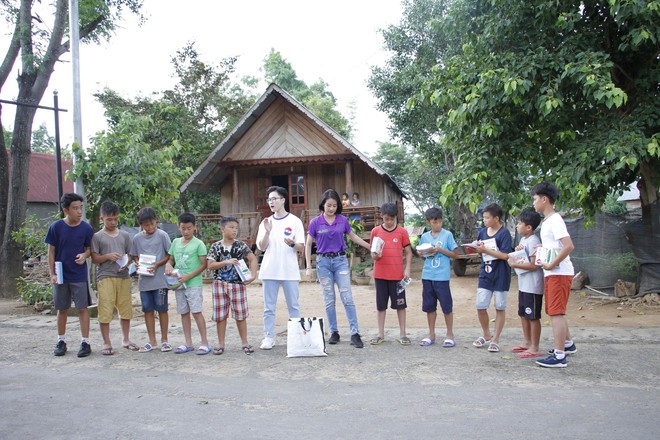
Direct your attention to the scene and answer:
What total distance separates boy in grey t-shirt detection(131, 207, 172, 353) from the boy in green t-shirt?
0.16m

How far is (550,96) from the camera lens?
6.93 metres

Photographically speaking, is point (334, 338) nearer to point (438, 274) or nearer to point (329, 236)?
point (329, 236)

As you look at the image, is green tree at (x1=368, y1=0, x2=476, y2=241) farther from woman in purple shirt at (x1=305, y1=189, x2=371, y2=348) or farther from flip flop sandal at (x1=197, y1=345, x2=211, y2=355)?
flip flop sandal at (x1=197, y1=345, x2=211, y2=355)

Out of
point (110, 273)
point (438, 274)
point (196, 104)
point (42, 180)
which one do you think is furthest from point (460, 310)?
point (42, 180)

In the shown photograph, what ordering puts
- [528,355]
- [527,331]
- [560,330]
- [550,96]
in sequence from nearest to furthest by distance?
[560,330] → [528,355] → [527,331] → [550,96]

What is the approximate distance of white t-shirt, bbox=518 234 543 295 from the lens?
17.4 ft

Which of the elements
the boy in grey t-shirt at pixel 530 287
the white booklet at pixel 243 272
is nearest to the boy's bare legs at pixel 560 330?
the boy in grey t-shirt at pixel 530 287

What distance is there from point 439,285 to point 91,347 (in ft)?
13.9

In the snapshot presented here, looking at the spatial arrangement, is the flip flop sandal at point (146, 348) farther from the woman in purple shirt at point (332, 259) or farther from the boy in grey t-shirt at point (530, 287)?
the boy in grey t-shirt at point (530, 287)

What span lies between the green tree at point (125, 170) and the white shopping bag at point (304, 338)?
4.09m

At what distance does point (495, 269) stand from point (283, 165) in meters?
12.5

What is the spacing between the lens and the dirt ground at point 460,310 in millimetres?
7660

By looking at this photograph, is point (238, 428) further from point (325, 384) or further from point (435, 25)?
point (435, 25)

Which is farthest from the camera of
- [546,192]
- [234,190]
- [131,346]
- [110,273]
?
[234,190]
